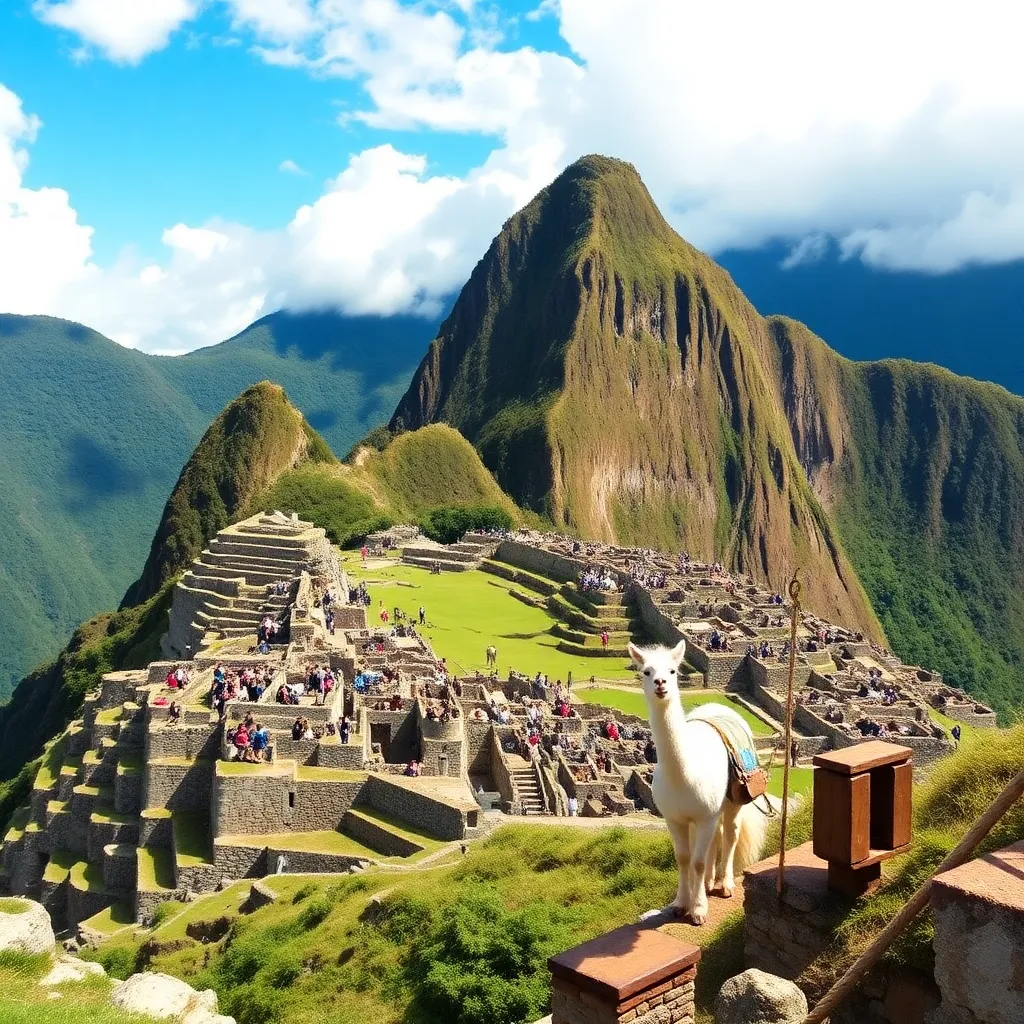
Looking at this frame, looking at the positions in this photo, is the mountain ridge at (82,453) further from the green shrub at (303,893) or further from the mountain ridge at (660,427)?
the green shrub at (303,893)

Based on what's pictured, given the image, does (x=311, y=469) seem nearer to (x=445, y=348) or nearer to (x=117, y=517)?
(x=117, y=517)

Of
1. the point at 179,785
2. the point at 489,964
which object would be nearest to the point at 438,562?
the point at 179,785

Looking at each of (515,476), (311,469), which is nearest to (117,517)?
(311,469)

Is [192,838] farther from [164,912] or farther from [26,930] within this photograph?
[26,930]

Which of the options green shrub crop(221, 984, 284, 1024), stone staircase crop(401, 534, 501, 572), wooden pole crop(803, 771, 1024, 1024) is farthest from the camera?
stone staircase crop(401, 534, 501, 572)

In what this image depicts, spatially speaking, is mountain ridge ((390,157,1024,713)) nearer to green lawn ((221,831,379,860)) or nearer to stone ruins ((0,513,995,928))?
stone ruins ((0,513,995,928))

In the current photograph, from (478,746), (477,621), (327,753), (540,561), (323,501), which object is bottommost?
(478,746)

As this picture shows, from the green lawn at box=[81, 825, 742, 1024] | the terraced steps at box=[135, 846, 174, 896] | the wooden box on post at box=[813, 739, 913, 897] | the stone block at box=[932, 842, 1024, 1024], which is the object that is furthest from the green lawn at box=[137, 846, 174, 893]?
the stone block at box=[932, 842, 1024, 1024]
